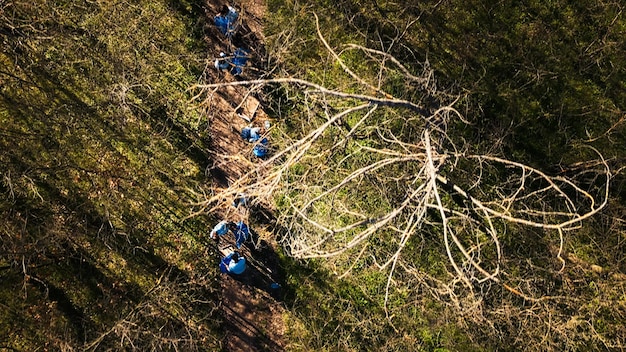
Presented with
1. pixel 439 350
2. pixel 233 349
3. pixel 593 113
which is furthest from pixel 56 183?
pixel 593 113

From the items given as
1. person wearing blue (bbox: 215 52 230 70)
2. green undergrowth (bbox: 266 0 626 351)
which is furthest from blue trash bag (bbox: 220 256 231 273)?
person wearing blue (bbox: 215 52 230 70)

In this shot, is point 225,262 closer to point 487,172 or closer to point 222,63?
point 222,63

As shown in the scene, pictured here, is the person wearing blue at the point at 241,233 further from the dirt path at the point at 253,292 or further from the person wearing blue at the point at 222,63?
the person wearing blue at the point at 222,63

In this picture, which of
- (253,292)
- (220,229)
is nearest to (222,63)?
(220,229)

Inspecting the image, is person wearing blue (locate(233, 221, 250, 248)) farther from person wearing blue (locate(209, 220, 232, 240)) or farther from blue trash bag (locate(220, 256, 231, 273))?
blue trash bag (locate(220, 256, 231, 273))

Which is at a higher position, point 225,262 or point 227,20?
point 227,20

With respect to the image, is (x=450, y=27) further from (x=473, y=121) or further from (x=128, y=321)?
(x=128, y=321)

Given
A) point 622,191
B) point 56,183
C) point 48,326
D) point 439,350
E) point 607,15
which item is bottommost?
point 48,326
